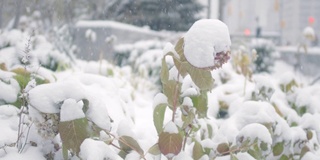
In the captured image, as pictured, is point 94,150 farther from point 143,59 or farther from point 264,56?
point 264,56

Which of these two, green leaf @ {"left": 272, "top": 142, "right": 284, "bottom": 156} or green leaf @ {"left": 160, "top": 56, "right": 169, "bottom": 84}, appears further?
green leaf @ {"left": 272, "top": 142, "right": 284, "bottom": 156}

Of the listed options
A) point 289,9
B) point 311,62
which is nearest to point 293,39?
point 289,9

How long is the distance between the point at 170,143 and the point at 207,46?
301 mm

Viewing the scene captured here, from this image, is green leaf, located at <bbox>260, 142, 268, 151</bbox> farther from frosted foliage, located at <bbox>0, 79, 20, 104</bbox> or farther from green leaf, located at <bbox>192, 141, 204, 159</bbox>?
frosted foliage, located at <bbox>0, 79, 20, 104</bbox>

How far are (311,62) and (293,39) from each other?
31.5m

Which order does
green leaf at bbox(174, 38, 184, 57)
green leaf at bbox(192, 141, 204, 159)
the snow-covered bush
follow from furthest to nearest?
the snow-covered bush → green leaf at bbox(192, 141, 204, 159) → green leaf at bbox(174, 38, 184, 57)

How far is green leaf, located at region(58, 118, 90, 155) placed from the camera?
1.08 m

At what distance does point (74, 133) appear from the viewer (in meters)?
1.09

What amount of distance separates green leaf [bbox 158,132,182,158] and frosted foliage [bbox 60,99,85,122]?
9.2 inches

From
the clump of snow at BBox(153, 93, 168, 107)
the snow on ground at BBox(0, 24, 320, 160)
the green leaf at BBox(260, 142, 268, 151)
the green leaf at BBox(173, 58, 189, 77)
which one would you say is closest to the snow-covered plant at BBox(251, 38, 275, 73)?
the snow on ground at BBox(0, 24, 320, 160)

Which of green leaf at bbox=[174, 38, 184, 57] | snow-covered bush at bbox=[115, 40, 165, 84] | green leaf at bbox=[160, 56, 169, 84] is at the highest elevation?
green leaf at bbox=[174, 38, 184, 57]

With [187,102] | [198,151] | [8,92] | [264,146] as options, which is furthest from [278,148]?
[8,92]

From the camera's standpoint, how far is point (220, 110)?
251cm

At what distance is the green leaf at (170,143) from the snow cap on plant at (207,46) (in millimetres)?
236
